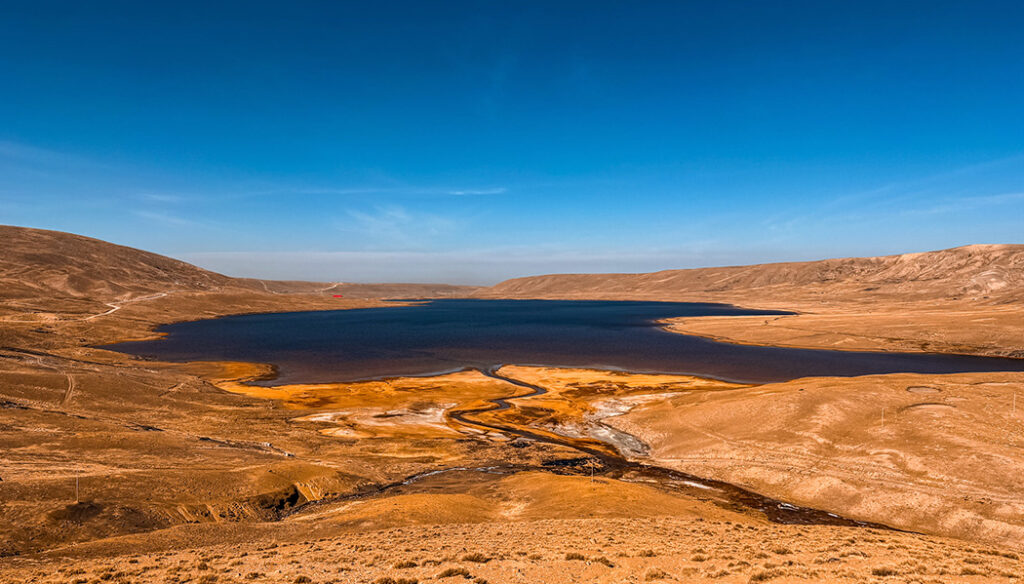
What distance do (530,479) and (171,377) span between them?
5582 cm

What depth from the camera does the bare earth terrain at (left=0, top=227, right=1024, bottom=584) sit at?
54.4 feet

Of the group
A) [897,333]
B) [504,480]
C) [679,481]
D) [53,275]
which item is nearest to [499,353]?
[504,480]

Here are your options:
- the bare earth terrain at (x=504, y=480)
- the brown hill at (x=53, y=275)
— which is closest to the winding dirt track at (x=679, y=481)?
the bare earth terrain at (x=504, y=480)

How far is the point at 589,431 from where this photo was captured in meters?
45.2

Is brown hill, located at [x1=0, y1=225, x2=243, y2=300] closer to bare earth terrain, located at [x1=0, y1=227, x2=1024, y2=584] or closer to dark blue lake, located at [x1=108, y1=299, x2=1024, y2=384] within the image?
dark blue lake, located at [x1=108, y1=299, x2=1024, y2=384]

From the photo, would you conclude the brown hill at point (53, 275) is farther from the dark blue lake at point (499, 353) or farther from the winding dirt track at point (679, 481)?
the winding dirt track at point (679, 481)

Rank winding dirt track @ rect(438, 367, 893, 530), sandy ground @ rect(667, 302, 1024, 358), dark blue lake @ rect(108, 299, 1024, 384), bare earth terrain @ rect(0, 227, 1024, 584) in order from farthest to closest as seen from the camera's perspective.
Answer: sandy ground @ rect(667, 302, 1024, 358)
dark blue lake @ rect(108, 299, 1024, 384)
winding dirt track @ rect(438, 367, 893, 530)
bare earth terrain @ rect(0, 227, 1024, 584)

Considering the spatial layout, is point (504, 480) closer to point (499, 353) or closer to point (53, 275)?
point (499, 353)

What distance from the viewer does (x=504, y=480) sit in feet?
103

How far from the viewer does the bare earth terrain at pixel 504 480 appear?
1658cm

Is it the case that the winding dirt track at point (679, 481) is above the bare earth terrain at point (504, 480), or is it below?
below

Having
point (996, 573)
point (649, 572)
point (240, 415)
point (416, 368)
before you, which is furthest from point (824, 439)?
point (416, 368)

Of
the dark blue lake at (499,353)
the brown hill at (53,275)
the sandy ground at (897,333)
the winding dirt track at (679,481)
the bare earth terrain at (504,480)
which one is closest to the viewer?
the bare earth terrain at (504,480)

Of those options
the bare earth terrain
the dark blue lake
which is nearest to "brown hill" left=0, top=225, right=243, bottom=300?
the dark blue lake
